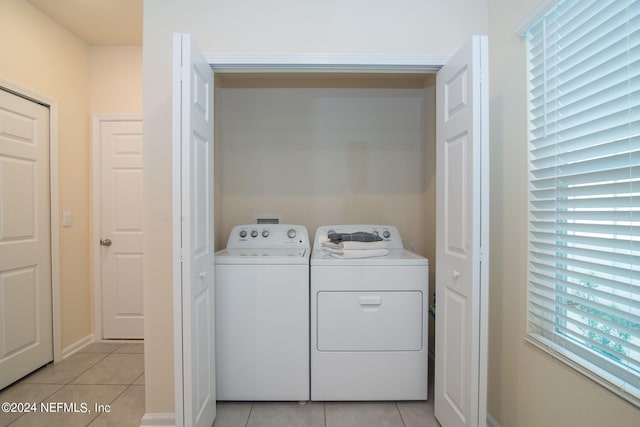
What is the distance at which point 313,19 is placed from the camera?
1662 mm

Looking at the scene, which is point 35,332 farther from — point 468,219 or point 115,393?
point 468,219

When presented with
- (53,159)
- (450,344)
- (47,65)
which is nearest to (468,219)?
(450,344)

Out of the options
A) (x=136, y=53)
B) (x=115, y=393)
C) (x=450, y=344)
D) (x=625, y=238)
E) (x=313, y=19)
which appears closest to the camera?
(x=625, y=238)

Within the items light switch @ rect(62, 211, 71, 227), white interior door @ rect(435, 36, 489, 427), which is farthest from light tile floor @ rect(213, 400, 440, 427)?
light switch @ rect(62, 211, 71, 227)

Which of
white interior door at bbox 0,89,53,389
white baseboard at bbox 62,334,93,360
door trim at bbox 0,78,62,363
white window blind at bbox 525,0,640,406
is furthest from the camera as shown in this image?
white baseboard at bbox 62,334,93,360

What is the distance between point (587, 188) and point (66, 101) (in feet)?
11.8

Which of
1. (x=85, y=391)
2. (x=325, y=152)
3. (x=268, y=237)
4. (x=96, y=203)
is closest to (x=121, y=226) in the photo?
(x=96, y=203)

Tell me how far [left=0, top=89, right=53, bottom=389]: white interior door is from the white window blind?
3251mm

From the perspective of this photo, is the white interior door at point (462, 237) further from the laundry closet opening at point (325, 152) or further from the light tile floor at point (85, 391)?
the light tile floor at point (85, 391)

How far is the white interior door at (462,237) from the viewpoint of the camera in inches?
50.7

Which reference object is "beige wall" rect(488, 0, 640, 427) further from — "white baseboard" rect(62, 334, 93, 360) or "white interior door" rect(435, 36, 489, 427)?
"white baseboard" rect(62, 334, 93, 360)

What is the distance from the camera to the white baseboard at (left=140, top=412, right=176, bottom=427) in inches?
65.0

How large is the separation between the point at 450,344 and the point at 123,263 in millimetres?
2886

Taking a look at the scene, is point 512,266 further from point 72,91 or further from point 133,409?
point 72,91
